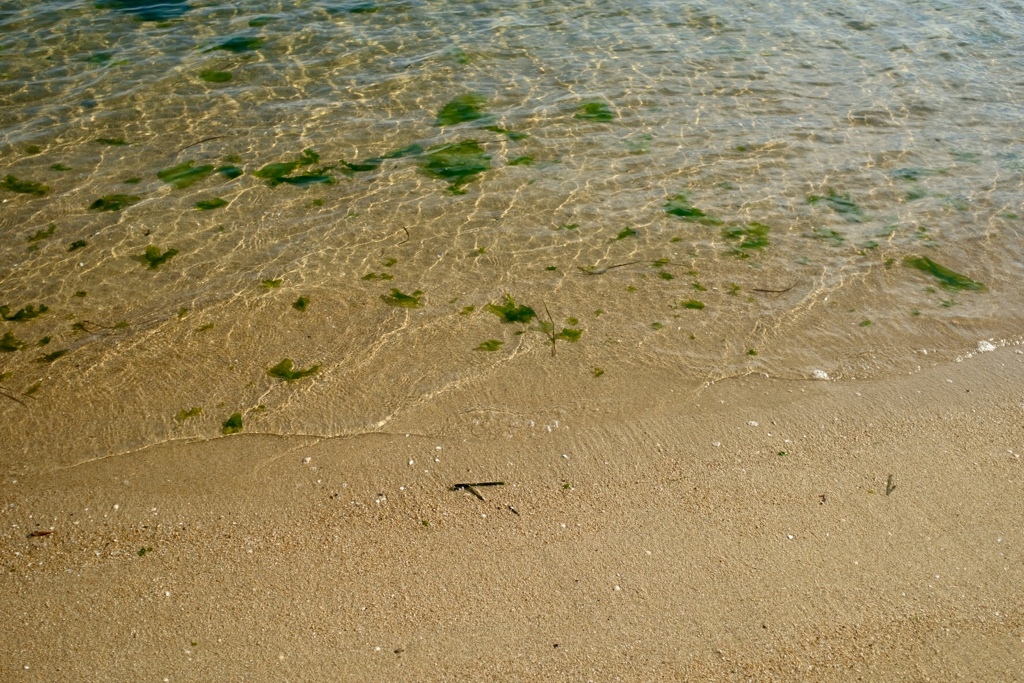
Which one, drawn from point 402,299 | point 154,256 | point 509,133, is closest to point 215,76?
point 509,133

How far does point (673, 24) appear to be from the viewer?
9.81 metres

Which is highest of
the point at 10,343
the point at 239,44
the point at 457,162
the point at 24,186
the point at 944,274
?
the point at 239,44

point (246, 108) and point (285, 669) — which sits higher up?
point (246, 108)

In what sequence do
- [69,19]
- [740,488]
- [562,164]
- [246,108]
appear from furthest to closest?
[69,19], [246,108], [562,164], [740,488]

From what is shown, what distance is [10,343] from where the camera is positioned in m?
4.81

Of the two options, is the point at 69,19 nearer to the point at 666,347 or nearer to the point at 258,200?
the point at 258,200

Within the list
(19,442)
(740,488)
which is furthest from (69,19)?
(740,488)

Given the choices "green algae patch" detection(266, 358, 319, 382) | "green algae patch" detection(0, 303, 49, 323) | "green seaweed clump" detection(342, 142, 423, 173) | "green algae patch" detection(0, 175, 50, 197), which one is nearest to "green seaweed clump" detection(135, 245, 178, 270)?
"green algae patch" detection(0, 303, 49, 323)

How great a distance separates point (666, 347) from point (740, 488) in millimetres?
1226

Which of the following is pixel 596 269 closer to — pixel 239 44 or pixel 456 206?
pixel 456 206

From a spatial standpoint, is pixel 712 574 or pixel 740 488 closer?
pixel 712 574

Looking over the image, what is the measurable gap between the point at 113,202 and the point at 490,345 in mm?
3230

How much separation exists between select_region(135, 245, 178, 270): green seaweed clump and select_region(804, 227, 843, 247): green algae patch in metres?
4.51

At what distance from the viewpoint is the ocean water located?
15.8 feet
